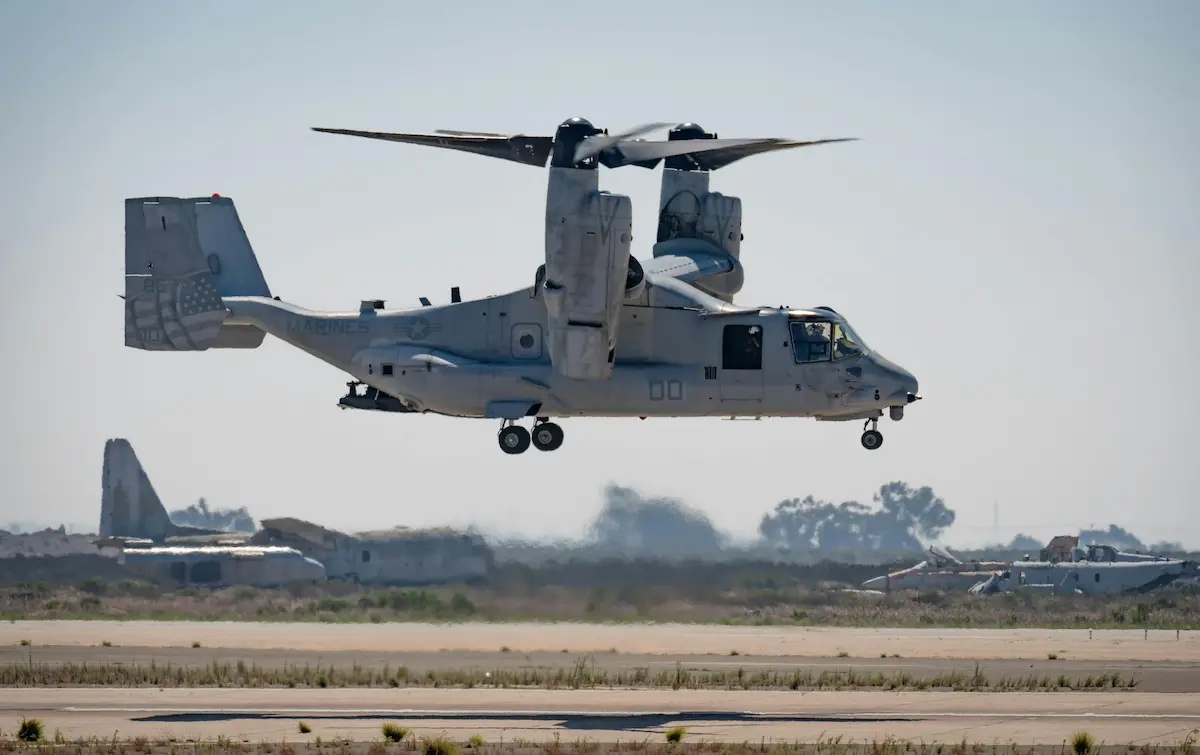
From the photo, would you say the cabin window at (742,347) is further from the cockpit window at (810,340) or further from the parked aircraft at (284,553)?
the parked aircraft at (284,553)

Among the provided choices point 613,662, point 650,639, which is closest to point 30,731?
point 613,662

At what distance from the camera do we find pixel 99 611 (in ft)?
207

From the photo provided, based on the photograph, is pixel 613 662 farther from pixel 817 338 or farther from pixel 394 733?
pixel 394 733

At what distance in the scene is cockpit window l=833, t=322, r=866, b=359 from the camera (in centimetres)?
3738

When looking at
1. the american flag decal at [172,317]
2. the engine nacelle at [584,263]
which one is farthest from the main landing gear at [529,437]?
the american flag decal at [172,317]

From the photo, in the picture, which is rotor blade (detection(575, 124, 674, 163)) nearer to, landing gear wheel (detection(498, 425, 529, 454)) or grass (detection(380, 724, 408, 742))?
landing gear wheel (detection(498, 425, 529, 454))

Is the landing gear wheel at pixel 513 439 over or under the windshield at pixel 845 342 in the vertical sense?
under

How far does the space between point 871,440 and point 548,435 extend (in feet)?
25.3

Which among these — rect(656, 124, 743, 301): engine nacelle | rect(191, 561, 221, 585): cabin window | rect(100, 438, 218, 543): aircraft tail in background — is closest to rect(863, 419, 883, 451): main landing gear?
rect(656, 124, 743, 301): engine nacelle

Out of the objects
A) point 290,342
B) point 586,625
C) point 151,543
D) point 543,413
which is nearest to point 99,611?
point 151,543

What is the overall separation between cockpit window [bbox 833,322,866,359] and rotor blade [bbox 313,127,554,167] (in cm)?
800

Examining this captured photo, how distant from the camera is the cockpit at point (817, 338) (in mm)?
37281

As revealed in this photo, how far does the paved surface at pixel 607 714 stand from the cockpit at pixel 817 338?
7.82 metres

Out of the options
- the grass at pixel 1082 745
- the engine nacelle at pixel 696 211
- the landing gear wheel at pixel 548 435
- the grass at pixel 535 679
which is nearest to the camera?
the grass at pixel 1082 745
